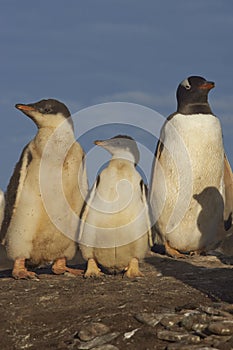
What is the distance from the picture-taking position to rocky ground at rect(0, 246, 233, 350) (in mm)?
6961

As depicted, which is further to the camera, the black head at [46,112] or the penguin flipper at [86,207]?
the black head at [46,112]

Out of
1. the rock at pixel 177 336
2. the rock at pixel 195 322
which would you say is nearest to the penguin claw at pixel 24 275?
the rock at pixel 195 322

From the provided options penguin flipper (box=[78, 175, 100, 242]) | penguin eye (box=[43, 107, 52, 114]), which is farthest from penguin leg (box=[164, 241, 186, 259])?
penguin eye (box=[43, 107, 52, 114])

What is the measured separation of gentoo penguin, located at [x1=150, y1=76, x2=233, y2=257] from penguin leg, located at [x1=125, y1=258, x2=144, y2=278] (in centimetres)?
201

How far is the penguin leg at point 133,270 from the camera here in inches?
393

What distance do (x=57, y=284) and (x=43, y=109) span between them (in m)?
2.43

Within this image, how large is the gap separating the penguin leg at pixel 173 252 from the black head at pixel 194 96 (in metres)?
1.92

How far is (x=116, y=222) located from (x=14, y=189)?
1.43m

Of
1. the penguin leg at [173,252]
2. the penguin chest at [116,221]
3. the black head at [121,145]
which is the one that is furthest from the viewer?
the penguin leg at [173,252]

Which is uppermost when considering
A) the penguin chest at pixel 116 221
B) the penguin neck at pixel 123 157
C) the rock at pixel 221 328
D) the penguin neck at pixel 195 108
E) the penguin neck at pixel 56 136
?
the penguin neck at pixel 195 108

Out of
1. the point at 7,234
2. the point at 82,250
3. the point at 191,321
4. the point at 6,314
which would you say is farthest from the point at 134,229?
the point at 191,321

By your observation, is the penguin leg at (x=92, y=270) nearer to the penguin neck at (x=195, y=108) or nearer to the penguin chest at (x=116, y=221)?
the penguin chest at (x=116, y=221)

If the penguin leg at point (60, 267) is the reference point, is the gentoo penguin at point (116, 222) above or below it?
above

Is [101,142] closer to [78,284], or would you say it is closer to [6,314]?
[78,284]
